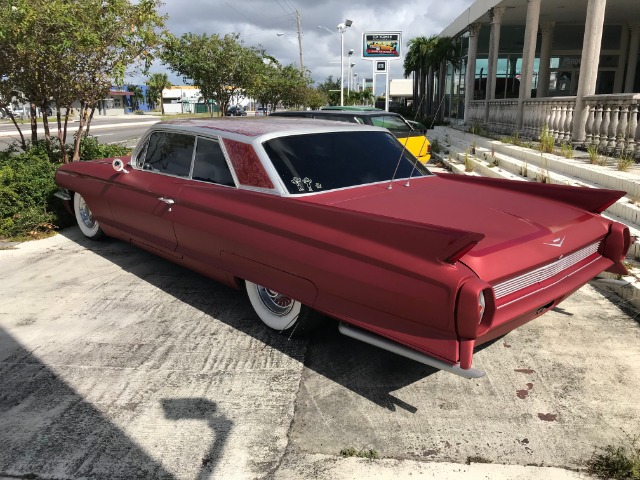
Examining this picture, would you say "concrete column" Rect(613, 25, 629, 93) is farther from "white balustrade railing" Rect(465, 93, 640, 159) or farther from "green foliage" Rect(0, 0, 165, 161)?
"green foliage" Rect(0, 0, 165, 161)

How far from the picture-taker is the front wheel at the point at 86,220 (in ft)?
20.4

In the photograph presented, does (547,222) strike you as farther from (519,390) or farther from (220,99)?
(220,99)

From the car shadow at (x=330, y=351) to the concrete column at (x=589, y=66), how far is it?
818 centimetres

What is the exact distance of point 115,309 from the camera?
4406mm

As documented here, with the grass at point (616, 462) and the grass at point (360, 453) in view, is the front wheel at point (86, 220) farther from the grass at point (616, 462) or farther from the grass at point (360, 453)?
the grass at point (616, 462)

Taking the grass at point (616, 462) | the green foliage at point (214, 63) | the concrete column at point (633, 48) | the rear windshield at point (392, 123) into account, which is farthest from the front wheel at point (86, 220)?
the concrete column at point (633, 48)

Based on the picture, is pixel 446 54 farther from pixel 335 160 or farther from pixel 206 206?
pixel 206 206

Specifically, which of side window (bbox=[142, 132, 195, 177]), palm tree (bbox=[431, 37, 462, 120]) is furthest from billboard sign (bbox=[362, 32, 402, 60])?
side window (bbox=[142, 132, 195, 177])

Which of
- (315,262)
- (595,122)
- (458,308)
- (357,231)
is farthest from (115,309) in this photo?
(595,122)

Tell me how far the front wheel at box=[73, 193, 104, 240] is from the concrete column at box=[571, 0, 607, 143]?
9.00 metres

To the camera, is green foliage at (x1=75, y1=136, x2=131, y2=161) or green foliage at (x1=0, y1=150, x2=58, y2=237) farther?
green foliage at (x1=75, y1=136, x2=131, y2=161)

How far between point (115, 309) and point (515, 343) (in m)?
3.29

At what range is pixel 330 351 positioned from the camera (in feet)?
12.2

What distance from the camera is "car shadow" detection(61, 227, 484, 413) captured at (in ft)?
10.7
